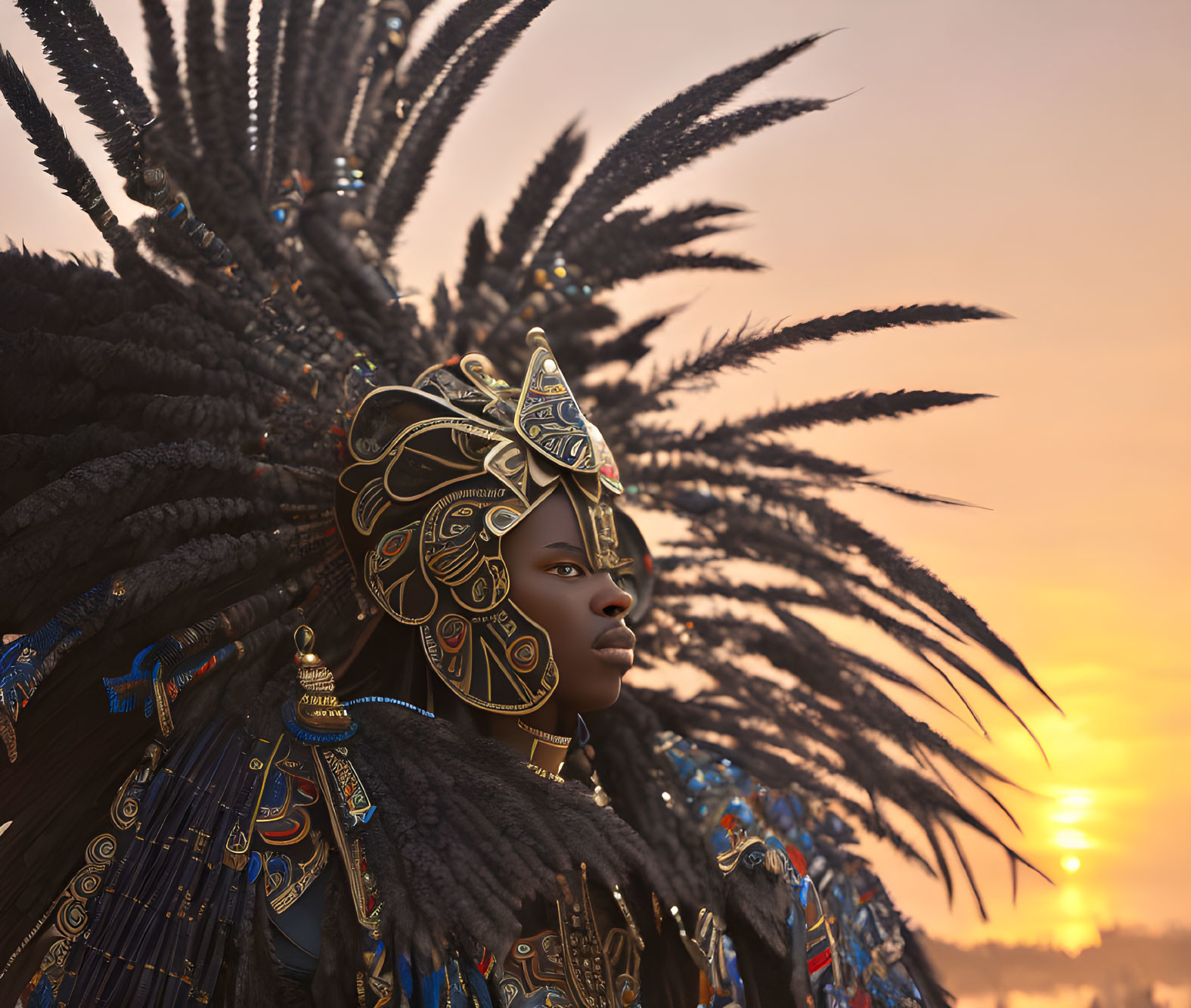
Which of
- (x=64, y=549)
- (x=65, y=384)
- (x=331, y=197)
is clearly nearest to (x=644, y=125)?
(x=331, y=197)

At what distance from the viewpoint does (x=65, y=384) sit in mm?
2777

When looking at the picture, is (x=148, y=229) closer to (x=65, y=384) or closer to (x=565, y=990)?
(x=65, y=384)

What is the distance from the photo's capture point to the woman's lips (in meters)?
3.10

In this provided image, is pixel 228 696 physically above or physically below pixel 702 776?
above

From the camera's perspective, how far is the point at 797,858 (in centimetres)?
363

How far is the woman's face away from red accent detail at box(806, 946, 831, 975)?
965mm

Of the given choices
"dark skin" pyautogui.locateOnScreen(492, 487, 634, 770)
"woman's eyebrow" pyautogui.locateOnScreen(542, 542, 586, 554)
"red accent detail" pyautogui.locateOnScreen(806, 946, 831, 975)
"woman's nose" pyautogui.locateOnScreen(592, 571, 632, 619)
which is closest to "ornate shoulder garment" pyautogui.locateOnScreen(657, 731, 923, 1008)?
"red accent detail" pyautogui.locateOnScreen(806, 946, 831, 975)

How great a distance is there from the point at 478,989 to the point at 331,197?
225 cm

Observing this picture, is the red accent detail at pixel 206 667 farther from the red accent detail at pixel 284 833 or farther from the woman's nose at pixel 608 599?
the woman's nose at pixel 608 599

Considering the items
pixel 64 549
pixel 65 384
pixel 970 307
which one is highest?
pixel 970 307

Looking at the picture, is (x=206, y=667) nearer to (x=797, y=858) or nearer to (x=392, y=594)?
(x=392, y=594)

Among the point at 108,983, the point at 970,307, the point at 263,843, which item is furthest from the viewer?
the point at 970,307

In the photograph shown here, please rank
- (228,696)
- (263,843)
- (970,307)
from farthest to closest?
(970,307)
(228,696)
(263,843)

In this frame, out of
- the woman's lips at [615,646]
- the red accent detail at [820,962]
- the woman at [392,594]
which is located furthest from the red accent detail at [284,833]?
the red accent detail at [820,962]
